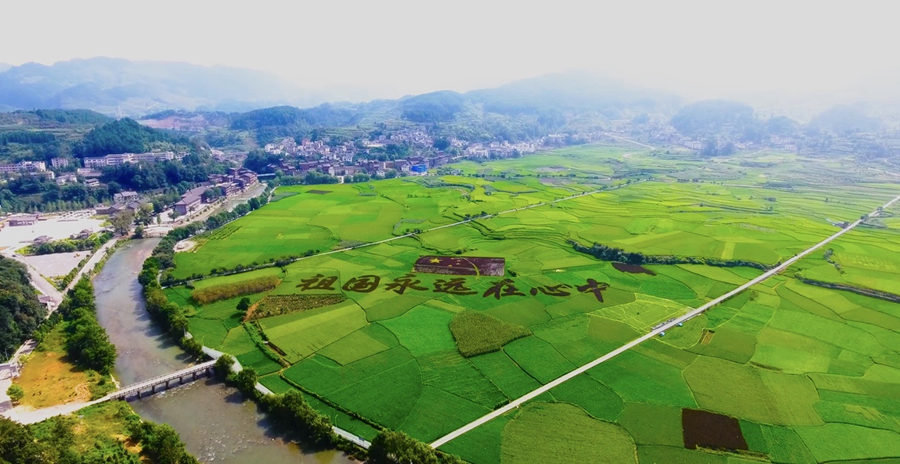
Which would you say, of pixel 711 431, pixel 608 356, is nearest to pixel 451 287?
pixel 608 356

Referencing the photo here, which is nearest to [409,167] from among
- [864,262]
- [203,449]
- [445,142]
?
[445,142]

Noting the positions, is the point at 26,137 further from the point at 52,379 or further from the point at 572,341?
the point at 572,341

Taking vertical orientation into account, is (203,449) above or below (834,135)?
below

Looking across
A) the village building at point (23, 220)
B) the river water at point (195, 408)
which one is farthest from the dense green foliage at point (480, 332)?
the village building at point (23, 220)

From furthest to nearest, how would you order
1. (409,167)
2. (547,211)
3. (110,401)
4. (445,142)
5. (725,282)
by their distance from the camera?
(445,142), (409,167), (547,211), (725,282), (110,401)

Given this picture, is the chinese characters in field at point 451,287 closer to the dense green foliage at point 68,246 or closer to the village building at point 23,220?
the dense green foliage at point 68,246

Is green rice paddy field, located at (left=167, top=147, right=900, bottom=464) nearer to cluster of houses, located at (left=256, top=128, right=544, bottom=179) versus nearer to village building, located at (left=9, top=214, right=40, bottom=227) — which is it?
village building, located at (left=9, top=214, right=40, bottom=227)

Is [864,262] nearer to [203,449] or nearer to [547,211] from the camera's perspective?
[547,211]
